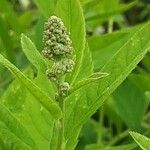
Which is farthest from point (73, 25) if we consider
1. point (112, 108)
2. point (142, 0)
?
point (142, 0)

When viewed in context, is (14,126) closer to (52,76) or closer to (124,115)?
(52,76)

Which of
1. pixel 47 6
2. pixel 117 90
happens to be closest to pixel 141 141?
pixel 47 6

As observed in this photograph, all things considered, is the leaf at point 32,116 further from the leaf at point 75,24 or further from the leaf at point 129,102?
the leaf at point 129,102

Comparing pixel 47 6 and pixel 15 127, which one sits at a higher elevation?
pixel 47 6

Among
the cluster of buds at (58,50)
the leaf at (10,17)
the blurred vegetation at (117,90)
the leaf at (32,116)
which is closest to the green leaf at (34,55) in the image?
the cluster of buds at (58,50)

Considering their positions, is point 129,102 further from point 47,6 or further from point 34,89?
point 34,89

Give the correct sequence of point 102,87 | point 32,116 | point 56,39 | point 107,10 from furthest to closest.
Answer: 1. point 107,10
2. point 32,116
3. point 102,87
4. point 56,39

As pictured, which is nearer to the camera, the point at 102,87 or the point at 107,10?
the point at 102,87
